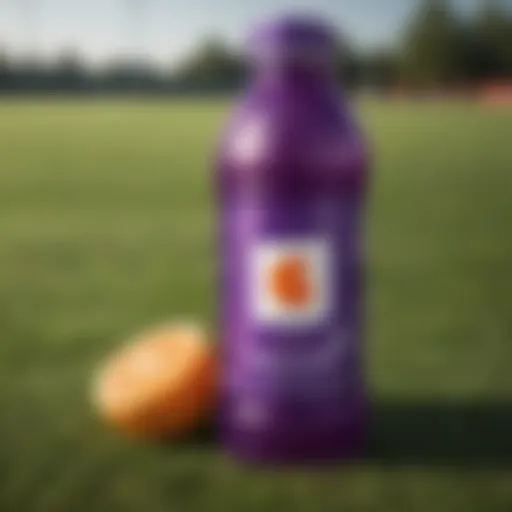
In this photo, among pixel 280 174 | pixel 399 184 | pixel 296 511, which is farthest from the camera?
pixel 399 184

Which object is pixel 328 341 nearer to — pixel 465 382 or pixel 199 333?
pixel 199 333

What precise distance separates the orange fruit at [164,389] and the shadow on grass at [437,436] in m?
0.03

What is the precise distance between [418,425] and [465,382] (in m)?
0.17

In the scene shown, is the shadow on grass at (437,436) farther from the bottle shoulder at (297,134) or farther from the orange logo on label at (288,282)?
the bottle shoulder at (297,134)

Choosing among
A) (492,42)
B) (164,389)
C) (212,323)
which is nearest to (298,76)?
(164,389)

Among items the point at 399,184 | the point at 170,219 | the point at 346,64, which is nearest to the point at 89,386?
the point at 170,219

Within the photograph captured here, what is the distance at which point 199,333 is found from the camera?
58.2 inches

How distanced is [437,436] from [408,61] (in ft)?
9.41

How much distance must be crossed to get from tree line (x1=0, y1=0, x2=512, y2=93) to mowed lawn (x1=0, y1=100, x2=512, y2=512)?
1.07 ft

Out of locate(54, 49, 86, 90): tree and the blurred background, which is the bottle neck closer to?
the blurred background

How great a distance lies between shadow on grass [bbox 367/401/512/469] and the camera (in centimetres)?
136

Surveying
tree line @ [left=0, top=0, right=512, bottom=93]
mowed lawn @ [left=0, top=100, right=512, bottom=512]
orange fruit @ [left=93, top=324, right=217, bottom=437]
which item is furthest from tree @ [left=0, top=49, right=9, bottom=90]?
orange fruit @ [left=93, top=324, right=217, bottom=437]

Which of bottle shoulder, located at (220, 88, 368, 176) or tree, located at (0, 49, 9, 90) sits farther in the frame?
tree, located at (0, 49, 9, 90)

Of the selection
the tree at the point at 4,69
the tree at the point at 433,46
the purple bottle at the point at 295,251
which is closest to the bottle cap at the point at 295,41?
the purple bottle at the point at 295,251
